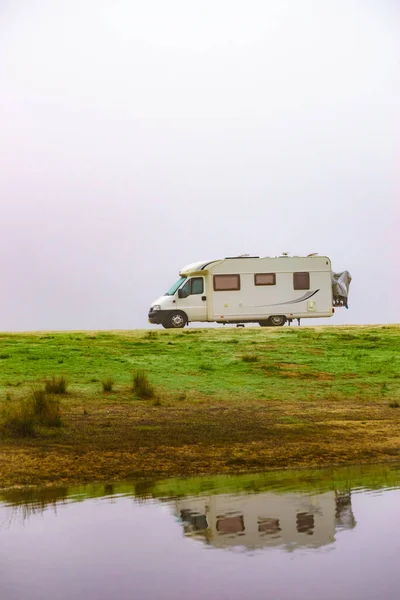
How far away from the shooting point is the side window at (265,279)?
144 ft

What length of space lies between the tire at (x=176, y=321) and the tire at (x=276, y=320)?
3.83m

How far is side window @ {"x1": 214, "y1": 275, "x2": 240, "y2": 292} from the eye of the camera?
43.7 m

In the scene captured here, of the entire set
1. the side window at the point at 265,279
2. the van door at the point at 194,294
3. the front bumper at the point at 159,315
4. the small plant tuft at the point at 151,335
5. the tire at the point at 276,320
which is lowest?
the small plant tuft at the point at 151,335

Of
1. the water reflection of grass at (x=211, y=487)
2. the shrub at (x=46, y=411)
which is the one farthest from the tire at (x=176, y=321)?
the water reflection of grass at (x=211, y=487)

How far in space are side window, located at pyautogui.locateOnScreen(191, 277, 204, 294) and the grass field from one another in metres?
3.10

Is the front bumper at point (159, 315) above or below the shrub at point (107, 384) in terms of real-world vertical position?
above

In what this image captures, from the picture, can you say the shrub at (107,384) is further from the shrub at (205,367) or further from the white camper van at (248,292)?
the white camper van at (248,292)

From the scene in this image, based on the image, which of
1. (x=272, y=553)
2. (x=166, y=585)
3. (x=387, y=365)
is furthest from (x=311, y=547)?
(x=387, y=365)

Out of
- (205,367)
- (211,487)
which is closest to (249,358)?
(205,367)

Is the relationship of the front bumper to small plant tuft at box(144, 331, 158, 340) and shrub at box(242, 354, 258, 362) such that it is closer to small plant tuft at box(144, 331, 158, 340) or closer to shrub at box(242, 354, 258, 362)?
small plant tuft at box(144, 331, 158, 340)

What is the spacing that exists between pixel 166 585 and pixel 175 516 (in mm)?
3227

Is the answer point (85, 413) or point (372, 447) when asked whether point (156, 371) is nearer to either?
point (85, 413)

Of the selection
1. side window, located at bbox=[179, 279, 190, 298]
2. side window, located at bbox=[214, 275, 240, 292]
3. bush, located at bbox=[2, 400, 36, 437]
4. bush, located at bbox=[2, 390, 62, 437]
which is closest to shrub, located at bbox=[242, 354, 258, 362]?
bush, located at bbox=[2, 390, 62, 437]

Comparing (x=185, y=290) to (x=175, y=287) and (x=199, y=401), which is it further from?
(x=199, y=401)
